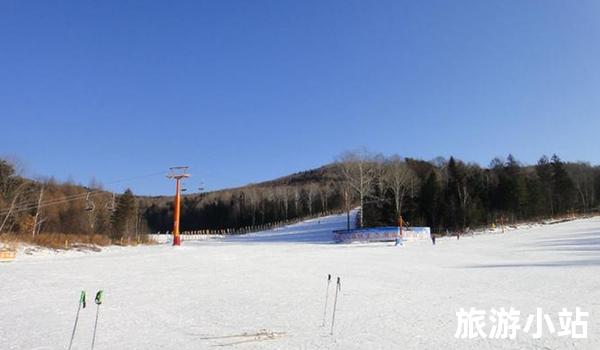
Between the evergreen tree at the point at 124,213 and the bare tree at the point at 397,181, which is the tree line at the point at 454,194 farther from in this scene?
the evergreen tree at the point at 124,213

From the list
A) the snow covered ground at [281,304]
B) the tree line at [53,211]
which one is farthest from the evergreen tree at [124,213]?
the snow covered ground at [281,304]

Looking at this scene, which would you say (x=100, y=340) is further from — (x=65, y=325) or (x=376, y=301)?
(x=376, y=301)

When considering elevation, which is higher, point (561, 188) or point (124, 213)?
point (561, 188)

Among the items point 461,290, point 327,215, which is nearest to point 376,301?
point 461,290

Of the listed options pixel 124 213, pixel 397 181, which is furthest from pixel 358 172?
pixel 124 213

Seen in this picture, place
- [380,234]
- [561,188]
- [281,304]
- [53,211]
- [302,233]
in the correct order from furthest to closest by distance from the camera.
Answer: [561,188] → [302,233] → [53,211] → [380,234] → [281,304]

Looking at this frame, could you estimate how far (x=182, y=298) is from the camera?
41.6 feet

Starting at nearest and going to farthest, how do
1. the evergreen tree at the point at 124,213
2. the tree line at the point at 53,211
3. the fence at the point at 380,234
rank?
the fence at the point at 380,234 < the tree line at the point at 53,211 < the evergreen tree at the point at 124,213

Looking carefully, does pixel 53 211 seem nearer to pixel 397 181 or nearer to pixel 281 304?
pixel 397 181

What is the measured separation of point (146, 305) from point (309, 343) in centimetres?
553

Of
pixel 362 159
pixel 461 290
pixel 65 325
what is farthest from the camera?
pixel 362 159

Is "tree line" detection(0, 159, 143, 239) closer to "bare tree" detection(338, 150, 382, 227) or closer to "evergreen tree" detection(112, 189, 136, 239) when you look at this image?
"evergreen tree" detection(112, 189, 136, 239)

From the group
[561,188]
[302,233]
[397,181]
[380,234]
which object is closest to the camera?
[380,234]

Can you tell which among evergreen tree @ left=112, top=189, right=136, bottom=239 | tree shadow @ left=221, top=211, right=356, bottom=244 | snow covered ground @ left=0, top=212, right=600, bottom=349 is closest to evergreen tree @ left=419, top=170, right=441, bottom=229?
tree shadow @ left=221, top=211, right=356, bottom=244
